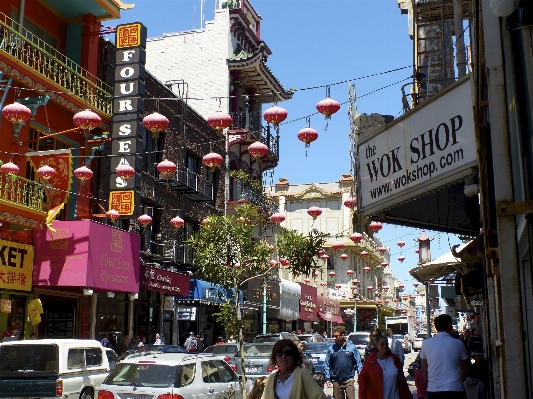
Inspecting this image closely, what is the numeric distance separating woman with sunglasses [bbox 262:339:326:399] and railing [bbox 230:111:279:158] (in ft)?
103

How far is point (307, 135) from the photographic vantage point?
563 inches

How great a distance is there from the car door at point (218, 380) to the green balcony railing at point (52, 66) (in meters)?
11.1

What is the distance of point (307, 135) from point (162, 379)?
618cm

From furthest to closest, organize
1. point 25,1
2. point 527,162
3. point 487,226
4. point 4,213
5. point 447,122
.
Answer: point 25,1 < point 4,213 < point 447,122 < point 487,226 < point 527,162

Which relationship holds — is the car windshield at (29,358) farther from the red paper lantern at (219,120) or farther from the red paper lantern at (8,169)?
the red paper lantern at (219,120)

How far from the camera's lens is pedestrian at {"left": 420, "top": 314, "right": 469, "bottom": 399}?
7660 millimetres

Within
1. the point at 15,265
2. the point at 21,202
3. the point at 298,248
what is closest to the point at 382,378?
the point at 298,248

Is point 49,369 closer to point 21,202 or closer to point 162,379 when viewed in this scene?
point 162,379

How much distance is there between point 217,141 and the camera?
1400 inches

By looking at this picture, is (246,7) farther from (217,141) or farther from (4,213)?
(4,213)

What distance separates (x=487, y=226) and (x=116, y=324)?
2175cm

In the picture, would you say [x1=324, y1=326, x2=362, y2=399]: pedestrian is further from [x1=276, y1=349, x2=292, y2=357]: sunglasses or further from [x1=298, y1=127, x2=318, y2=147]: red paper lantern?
[x1=276, y1=349, x2=292, y2=357]: sunglasses

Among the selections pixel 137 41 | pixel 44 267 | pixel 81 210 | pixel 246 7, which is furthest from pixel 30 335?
pixel 246 7

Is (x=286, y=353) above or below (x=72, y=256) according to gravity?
below
